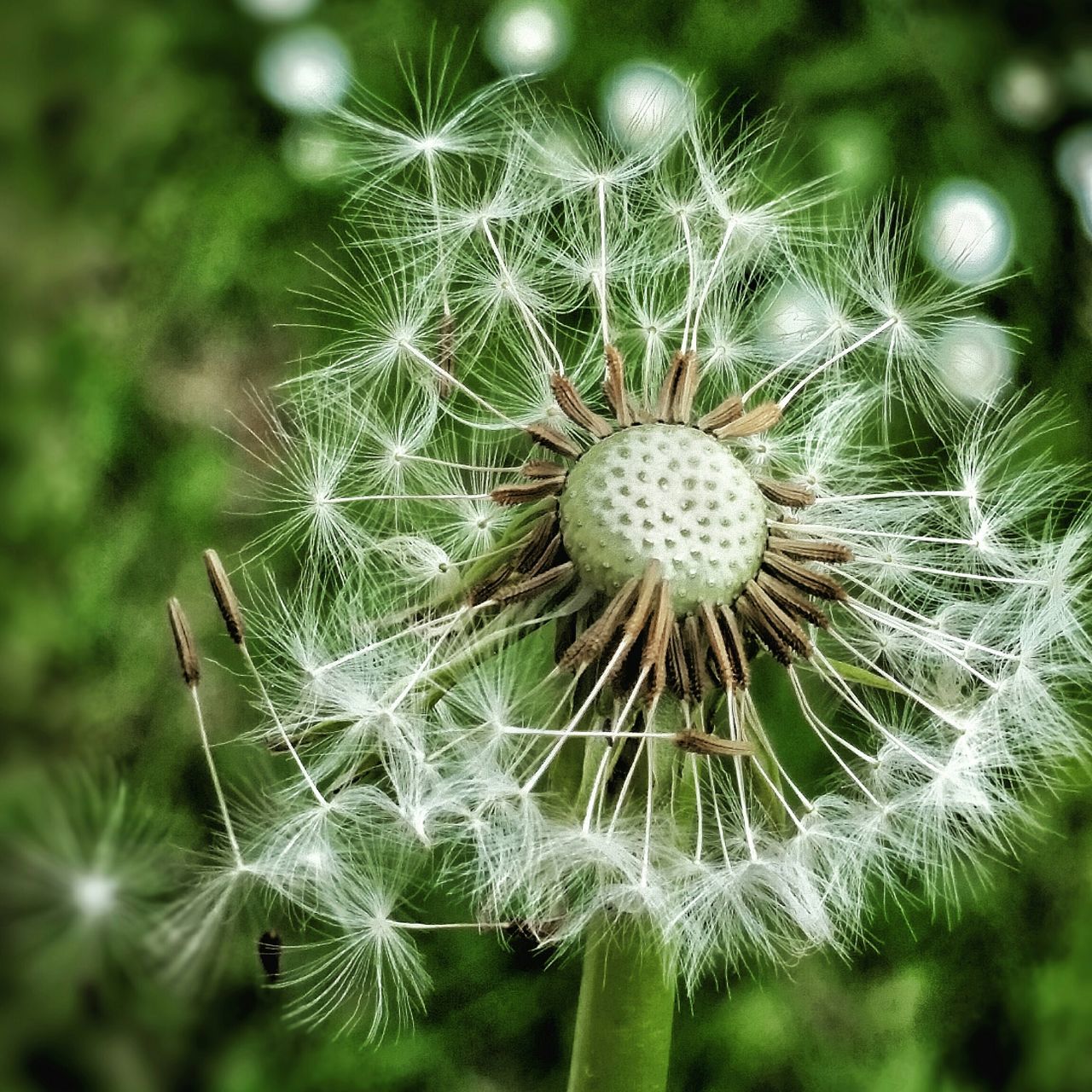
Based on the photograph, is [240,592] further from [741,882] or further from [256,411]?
[741,882]

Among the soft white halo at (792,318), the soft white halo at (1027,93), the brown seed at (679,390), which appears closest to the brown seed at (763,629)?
the brown seed at (679,390)

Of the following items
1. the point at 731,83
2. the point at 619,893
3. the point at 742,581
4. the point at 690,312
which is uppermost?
the point at 731,83

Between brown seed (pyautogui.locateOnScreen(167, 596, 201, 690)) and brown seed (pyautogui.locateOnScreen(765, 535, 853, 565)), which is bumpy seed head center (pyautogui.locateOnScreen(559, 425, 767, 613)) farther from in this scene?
brown seed (pyautogui.locateOnScreen(167, 596, 201, 690))

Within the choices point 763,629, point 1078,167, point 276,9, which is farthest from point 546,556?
point 1078,167

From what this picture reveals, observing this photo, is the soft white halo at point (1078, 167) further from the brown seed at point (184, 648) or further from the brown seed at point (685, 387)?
the brown seed at point (184, 648)

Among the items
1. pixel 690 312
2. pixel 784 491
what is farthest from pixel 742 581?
pixel 690 312

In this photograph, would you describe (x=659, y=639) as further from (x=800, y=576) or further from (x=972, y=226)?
(x=972, y=226)
